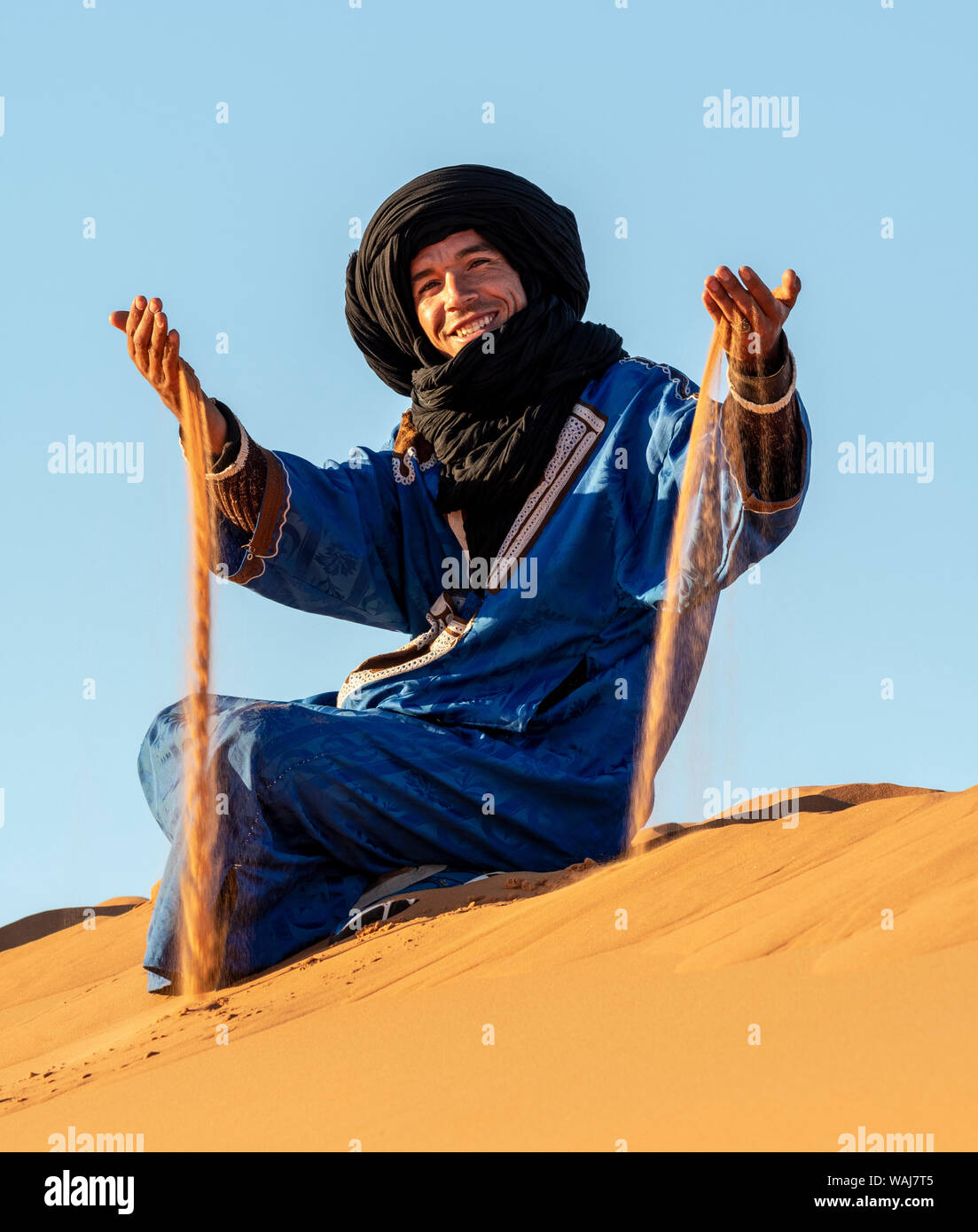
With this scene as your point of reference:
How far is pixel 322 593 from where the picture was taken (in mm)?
5793

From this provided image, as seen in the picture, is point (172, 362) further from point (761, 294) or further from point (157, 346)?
point (761, 294)

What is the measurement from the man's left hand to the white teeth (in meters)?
1.28

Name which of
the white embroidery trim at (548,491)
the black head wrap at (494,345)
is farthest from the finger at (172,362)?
the white embroidery trim at (548,491)

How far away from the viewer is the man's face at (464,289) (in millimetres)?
5770

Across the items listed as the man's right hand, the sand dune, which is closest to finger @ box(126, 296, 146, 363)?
the man's right hand

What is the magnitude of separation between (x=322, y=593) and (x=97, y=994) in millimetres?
1434

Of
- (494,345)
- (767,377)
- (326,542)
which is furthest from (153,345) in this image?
(767,377)

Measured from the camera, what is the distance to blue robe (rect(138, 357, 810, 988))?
4992 mm

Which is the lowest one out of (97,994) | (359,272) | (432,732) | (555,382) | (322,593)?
(97,994)

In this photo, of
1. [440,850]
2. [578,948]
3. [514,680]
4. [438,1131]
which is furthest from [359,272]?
[438,1131]

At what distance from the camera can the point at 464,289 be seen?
5.79 metres

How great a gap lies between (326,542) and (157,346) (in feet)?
2.88

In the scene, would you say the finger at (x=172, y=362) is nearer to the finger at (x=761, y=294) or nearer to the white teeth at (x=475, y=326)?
the white teeth at (x=475, y=326)
